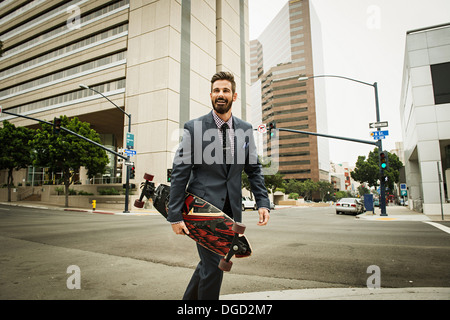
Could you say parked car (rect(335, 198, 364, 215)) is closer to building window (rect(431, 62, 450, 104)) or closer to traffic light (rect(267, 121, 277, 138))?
building window (rect(431, 62, 450, 104))

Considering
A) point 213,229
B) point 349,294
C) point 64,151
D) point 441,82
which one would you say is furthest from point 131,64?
point 349,294

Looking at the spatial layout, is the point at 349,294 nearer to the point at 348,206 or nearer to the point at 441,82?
the point at 441,82

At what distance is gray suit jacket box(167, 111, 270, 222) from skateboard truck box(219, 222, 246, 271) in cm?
31

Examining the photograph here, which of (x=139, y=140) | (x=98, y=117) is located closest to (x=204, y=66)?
(x=139, y=140)

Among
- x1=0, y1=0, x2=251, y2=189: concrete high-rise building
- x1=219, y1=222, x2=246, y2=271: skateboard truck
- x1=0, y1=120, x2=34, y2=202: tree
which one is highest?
x1=0, y1=0, x2=251, y2=189: concrete high-rise building

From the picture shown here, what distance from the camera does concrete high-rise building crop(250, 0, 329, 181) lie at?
104 meters

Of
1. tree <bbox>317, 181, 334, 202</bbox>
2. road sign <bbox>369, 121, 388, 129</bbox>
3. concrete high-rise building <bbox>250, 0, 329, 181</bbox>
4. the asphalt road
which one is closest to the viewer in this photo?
the asphalt road

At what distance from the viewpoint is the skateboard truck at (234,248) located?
1819mm

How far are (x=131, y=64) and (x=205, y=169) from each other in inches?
1320

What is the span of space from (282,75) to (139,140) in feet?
308

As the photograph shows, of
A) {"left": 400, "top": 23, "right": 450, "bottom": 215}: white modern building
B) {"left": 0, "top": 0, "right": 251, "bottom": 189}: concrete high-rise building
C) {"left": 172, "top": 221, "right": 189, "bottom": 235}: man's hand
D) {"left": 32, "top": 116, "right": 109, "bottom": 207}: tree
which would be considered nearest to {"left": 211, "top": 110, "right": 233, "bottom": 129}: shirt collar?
{"left": 172, "top": 221, "right": 189, "bottom": 235}: man's hand

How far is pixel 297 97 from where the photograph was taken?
107 meters

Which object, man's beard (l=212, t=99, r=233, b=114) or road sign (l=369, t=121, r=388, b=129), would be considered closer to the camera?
man's beard (l=212, t=99, r=233, b=114)
